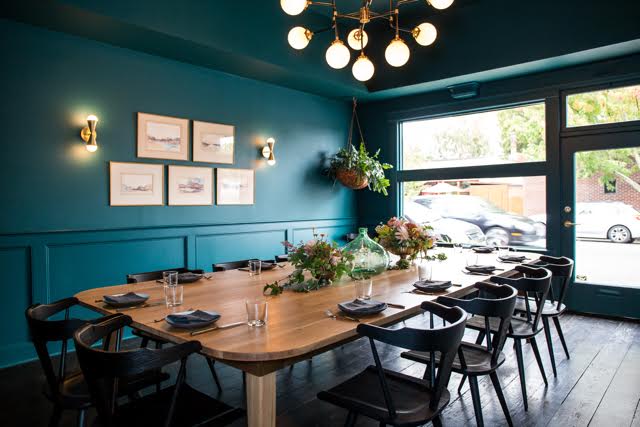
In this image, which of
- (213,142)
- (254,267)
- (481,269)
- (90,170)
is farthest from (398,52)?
(90,170)

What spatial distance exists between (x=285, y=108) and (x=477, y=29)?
2455 millimetres

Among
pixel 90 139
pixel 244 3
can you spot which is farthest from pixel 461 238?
pixel 90 139

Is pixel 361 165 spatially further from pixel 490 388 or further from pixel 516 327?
pixel 490 388

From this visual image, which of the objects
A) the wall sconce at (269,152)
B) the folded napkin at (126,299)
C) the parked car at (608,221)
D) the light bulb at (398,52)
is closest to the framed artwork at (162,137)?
the wall sconce at (269,152)

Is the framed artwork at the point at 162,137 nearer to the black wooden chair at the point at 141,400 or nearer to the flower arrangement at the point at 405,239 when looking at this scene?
the flower arrangement at the point at 405,239

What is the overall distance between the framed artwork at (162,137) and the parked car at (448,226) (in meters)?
3.35

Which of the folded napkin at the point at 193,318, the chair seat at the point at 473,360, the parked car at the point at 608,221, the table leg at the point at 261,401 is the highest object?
the parked car at the point at 608,221

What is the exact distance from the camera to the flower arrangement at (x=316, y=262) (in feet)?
8.59

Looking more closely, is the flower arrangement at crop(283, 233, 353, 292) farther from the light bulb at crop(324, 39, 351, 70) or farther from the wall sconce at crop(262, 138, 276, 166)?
the wall sconce at crop(262, 138, 276, 166)

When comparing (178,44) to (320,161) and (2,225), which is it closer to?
(2,225)

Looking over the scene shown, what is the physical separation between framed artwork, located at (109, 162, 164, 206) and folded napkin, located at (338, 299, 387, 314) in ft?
9.46

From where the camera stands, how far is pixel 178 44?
409 cm

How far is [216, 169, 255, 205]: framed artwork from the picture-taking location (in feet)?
16.3

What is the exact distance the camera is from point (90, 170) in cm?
397
